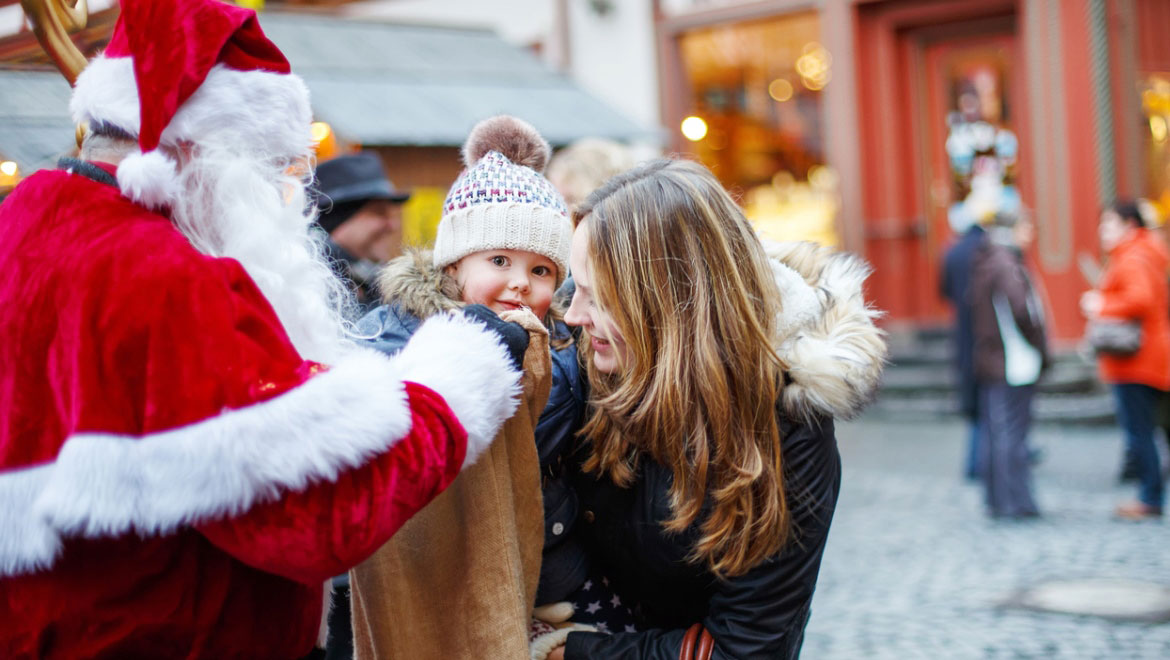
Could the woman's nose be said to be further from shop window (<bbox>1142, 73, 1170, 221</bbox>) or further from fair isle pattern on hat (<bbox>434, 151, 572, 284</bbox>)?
shop window (<bbox>1142, 73, 1170, 221</bbox>)

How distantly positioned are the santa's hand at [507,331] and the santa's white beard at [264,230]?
0.80ft

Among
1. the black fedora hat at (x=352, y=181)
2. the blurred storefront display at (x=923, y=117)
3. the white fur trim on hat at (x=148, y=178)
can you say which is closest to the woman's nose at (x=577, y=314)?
the white fur trim on hat at (x=148, y=178)

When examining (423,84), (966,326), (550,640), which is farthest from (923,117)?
(550,640)

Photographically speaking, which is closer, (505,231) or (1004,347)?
(505,231)

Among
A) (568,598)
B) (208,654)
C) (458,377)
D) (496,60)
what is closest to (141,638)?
(208,654)

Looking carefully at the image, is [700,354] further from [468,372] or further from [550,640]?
[550,640]

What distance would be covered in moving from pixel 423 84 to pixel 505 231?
5.81 meters

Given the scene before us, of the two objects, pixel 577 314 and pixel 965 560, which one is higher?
pixel 577 314

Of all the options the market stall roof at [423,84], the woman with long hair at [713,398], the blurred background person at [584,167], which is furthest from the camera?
the market stall roof at [423,84]

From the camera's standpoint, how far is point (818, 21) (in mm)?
11453

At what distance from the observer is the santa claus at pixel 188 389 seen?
1.58 meters

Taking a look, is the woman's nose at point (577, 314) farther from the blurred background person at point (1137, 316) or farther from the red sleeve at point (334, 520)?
the blurred background person at point (1137, 316)

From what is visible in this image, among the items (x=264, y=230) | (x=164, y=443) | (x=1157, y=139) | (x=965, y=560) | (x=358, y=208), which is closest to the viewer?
(x=164, y=443)

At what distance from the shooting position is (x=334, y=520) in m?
1.63
